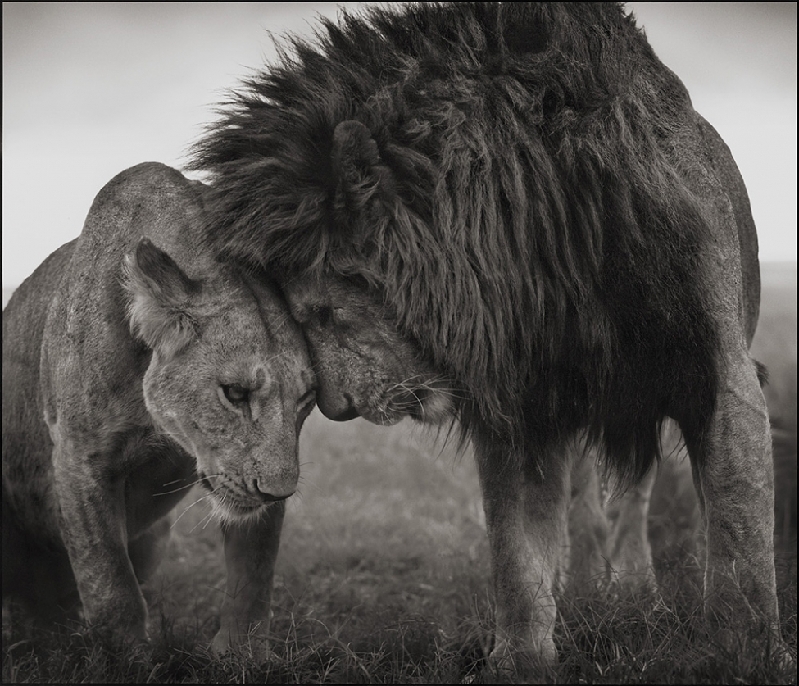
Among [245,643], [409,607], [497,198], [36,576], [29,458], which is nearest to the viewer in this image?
[497,198]

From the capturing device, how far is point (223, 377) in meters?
3.54

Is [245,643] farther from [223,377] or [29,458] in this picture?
[29,458]

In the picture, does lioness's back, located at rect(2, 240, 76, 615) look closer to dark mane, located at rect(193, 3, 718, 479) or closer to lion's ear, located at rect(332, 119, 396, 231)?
dark mane, located at rect(193, 3, 718, 479)

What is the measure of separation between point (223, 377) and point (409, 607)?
218 centimetres

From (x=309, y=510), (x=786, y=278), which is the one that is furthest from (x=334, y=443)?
(x=786, y=278)

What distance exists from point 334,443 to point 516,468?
6.65 metres

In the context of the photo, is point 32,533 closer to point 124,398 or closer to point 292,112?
point 124,398

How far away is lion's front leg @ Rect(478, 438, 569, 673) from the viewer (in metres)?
3.96

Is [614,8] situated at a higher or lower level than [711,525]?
higher

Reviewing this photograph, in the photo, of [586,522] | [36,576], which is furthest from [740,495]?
[36,576]

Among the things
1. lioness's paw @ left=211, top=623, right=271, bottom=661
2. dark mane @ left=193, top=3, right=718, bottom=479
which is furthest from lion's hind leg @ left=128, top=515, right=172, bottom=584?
dark mane @ left=193, top=3, right=718, bottom=479

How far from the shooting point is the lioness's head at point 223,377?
3525 mm

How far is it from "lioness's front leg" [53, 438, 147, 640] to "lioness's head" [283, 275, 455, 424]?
907 mm

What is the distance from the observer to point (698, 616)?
12.1ft
